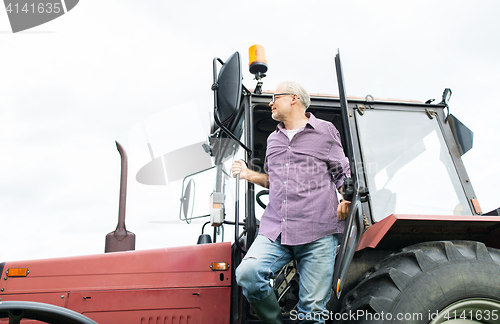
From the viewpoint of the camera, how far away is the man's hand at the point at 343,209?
74.5 inches

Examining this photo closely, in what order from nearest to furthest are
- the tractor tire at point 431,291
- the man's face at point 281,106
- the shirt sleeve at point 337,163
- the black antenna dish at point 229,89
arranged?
the tractor tire at point 431,291 < the black antenna dish at point 229,89 < the shirt sleeve at point 337,163 < the man's face at point 281,106

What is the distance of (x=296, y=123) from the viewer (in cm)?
219

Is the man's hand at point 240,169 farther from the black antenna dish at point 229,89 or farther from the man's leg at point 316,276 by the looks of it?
the man's leg at point 316,276

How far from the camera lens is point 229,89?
6.19 feet

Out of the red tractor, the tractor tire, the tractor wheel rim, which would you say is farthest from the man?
the tractor wheel rim

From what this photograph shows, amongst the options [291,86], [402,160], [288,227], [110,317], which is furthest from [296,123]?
[110,317]

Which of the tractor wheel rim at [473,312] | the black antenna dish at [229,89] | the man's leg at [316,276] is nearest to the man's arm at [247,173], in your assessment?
the black antenna dish at [229,89]

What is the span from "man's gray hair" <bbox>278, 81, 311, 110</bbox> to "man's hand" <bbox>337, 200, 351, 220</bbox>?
0.70m

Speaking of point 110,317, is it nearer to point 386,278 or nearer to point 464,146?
point 386,278

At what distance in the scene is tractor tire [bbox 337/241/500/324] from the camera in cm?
172

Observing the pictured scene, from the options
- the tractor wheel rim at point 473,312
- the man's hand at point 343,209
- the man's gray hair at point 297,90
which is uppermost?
the man's gray hair at point 297,90

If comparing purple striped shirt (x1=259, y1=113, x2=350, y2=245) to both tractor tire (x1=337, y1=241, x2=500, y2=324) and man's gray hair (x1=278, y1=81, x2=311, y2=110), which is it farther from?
tractor tire (x1=337, y1=241, x2=500, y2=324)

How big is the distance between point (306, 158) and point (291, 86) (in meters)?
0.49

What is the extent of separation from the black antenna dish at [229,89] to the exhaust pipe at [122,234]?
3.38ft
